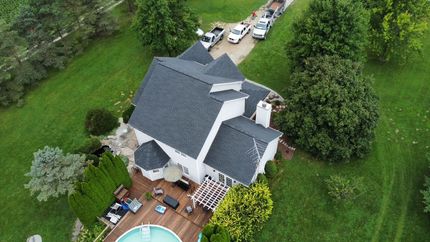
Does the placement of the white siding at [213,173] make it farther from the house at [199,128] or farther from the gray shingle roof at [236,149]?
the gray shingle roof at [236,149]

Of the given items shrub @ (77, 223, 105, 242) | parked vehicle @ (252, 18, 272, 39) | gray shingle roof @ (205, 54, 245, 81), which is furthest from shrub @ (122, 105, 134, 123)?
parked vehicle @ (252, 18, 272, 39)

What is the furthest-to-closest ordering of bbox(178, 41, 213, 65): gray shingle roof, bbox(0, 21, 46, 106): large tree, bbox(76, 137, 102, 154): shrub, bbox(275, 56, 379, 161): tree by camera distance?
bbox(0, 21, 46, 106): large tree, bbox(178, 41, 213, 65): gray shingle roof, bbox(76, 137, 102, 154): shrub, bbox(275, 56, 379, 161): tree

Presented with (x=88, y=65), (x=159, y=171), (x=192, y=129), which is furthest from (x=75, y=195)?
(x=88, y=65)

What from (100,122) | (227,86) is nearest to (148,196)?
(100,122)

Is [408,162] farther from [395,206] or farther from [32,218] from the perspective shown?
[32,218]

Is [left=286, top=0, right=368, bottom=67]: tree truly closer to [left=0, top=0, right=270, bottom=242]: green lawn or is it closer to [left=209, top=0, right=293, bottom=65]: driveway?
[left=209, top=0, right=293, bottom=65]: driveway
